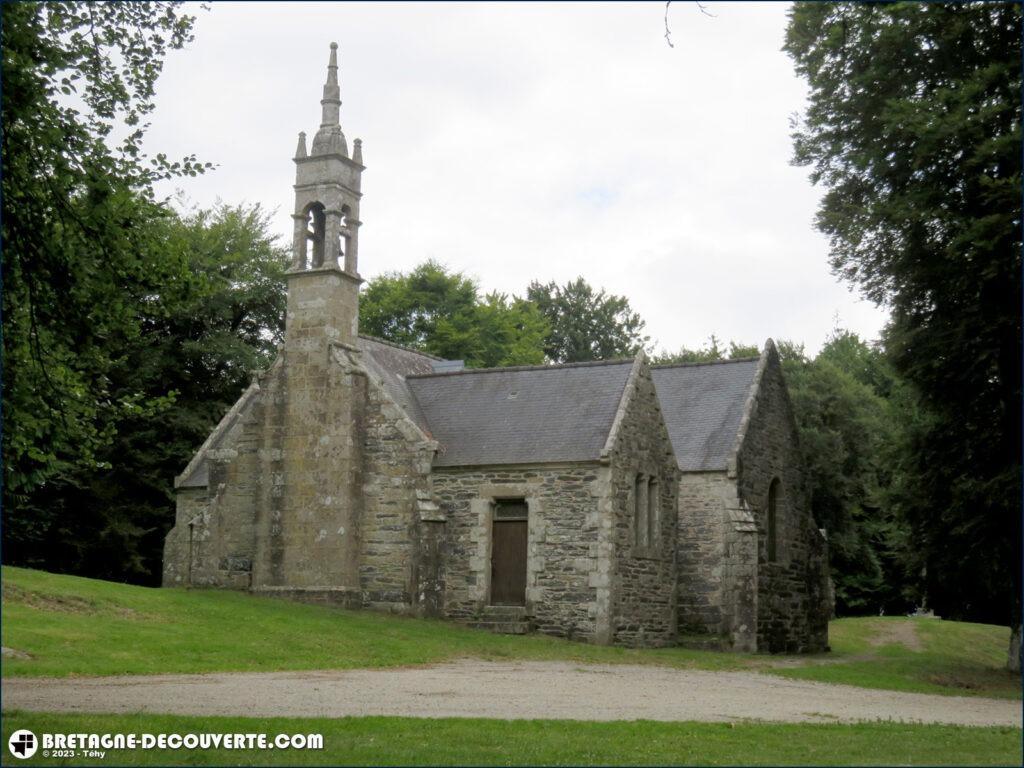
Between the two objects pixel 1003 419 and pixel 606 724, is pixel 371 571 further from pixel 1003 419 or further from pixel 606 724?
pixel 606 724

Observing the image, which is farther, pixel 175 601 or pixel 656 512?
pixel 656 512

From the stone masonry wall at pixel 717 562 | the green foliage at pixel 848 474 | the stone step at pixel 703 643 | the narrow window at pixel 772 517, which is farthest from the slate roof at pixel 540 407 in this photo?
the green foliage at pixel 848 474

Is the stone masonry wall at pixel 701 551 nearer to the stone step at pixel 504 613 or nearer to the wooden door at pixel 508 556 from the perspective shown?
the wooden door at pixel 508 556

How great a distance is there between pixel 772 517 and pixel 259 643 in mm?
17686

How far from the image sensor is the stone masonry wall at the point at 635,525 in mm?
29422

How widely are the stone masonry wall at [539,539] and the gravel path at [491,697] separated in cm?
716

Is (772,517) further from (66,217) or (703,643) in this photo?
(66,217)

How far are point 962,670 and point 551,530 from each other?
1022cm

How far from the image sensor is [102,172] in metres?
15.8

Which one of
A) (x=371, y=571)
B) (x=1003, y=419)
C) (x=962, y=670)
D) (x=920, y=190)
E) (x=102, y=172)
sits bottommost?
(x=962, y=670)

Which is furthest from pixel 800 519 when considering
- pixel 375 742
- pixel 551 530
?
pixel 375 742

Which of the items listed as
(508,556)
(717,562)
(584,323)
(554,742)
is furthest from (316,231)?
(584,323)

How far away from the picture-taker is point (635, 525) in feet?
100

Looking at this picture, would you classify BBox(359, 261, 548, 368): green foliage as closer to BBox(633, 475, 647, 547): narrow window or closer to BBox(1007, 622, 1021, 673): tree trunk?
BBox(633, 475, 647, 547): narrow window
